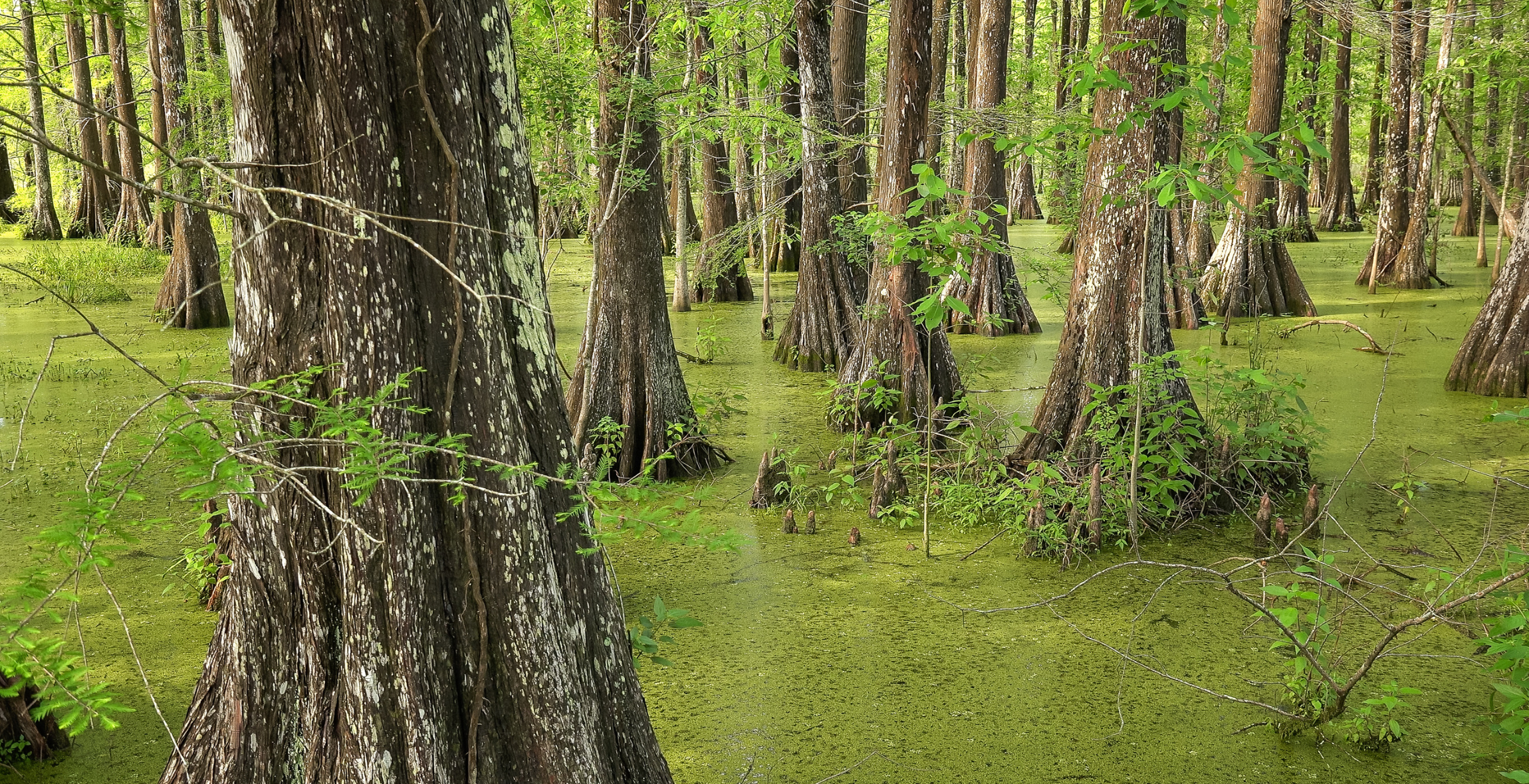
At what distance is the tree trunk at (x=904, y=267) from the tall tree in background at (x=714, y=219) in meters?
1.08

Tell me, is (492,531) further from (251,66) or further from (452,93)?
(251,66)

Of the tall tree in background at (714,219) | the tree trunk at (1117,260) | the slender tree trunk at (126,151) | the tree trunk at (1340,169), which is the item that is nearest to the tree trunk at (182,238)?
the slender tree trunk at (126,151)

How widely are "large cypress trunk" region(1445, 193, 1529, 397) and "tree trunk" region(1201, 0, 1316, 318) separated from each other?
2.73 meters

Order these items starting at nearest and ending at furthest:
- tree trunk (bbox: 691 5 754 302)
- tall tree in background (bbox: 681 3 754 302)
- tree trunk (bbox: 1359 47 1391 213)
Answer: tall tree in background (bbox: 681 3 754 302)
tree trunk (bbox: 691 5 754 302)
tree trunk (bbox: 1359 47 1391 213)

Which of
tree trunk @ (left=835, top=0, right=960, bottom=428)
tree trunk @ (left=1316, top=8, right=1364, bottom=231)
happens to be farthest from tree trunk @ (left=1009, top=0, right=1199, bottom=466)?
tree trunk @ (left=1316, top=8, right=1364, bottom=231)

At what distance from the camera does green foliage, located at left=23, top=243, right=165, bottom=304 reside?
1164cm

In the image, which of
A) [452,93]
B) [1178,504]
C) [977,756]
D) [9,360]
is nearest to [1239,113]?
[1178,504]

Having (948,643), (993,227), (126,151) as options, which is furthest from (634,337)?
(126,151)

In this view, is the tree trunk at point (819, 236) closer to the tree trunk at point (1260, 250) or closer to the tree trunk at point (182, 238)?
the tree trunk at point (1260, 250)

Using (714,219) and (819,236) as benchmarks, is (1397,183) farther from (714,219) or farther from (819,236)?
(714,219)

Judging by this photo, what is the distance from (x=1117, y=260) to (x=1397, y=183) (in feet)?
28.3

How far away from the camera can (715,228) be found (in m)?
12.8

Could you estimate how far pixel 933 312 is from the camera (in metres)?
4.18

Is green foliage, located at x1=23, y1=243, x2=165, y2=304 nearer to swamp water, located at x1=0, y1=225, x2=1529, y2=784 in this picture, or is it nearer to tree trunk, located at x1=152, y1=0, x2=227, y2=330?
tree trunk, located at x1=152, y1=0, x2=227, y2=330
